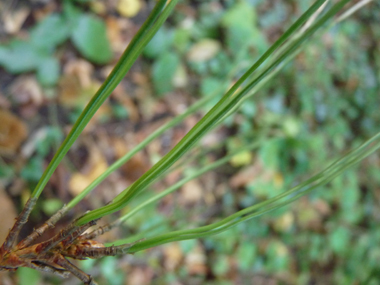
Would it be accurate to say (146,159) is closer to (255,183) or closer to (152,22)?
(255,183)

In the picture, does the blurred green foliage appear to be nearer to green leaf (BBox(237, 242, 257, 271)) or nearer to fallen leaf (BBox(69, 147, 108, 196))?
fallen leaf (BBox(69, 147, 108, 196))

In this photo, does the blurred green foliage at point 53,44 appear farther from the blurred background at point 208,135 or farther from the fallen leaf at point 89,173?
the fallen leaf at point 89,173

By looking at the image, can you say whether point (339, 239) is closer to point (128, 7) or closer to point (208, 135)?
point (208, 135)

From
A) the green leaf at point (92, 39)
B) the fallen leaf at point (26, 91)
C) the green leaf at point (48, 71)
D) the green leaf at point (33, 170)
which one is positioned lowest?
the green leaf at point (33, 170)

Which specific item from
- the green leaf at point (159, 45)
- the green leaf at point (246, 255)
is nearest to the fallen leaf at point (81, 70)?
the green leaf at point (159, 45)

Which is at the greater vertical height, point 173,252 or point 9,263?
point 173,252

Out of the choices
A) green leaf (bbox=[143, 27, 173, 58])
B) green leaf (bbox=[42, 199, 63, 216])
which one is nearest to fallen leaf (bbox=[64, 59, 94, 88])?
green leaf (bbox=[143, 27, 173, 58])

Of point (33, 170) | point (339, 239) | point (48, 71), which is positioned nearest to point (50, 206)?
point (33, 170)

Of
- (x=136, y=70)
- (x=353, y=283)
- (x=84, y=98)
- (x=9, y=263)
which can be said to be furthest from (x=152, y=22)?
(x=353, y=283)
